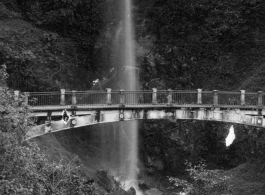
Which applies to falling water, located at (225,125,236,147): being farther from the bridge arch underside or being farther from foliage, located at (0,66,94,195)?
foliage, located at (0,66,94,195)

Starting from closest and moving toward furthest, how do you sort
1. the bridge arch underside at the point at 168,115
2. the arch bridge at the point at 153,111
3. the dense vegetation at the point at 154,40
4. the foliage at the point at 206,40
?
the arch bridge at the point at 153,111
the bridge arch underside at the point at 168,115
the dense vegetation at the point at 154,40
the foliage at the point at 206,40

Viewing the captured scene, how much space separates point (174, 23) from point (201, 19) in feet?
8.84

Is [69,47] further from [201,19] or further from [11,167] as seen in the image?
[11,167]

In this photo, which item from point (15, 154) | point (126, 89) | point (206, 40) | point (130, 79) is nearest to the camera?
point (15, 154)

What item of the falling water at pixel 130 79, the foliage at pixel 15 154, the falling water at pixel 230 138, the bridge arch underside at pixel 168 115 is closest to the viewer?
the foliage at pixel 15 154

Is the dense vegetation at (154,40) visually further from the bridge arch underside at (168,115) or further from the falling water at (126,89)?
the bridge arch underside at (168,115)

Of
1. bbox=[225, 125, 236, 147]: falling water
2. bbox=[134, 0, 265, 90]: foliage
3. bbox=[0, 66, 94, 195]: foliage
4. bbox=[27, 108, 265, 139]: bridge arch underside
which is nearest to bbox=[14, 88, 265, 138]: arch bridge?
bbox=[27, 108, 265, 139]: bridge arch underside

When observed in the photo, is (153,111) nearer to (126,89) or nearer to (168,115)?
(168,115)

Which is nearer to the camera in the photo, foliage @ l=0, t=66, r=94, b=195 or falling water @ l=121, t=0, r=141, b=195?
foliage @ l=0, t=66, r=94, b=195

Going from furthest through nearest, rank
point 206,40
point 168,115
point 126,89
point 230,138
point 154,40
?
point 154,40
point 206,40
point 126,89
point 230,138
point 168,115

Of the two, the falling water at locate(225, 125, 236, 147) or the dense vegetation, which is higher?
the dense vegetation

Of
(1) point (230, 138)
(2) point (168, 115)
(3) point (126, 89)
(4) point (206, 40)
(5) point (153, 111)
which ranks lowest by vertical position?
(1) point (230, 138)

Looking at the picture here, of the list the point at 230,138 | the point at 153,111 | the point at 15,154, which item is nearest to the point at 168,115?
the point at 153,111

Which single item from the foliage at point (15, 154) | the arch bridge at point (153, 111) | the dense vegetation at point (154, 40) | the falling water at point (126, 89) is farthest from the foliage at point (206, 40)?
the foliage at point (15, 154)
